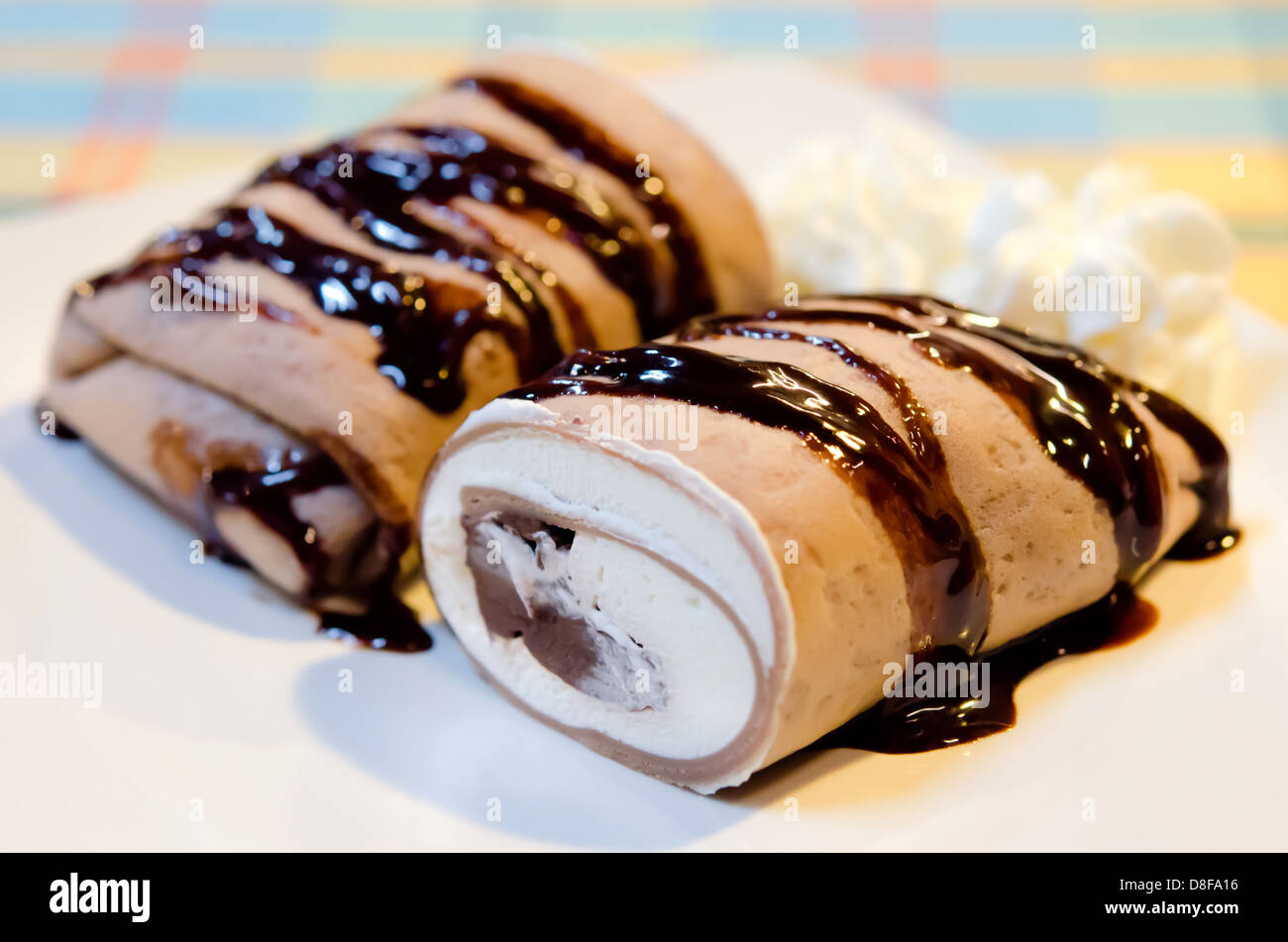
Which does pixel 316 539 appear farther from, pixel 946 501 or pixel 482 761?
pixel 946 501

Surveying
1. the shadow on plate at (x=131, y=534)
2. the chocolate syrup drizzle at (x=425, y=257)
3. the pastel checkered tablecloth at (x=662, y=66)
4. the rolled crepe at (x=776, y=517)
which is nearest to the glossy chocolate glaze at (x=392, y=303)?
the chocolate syrup drizzle at (x=425, y=257)

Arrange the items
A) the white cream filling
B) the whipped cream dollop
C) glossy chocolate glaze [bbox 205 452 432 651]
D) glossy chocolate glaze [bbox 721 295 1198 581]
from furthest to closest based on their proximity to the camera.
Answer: the whipped cream dollop → glossy chocolate glaze [bbox 205 452 432 651] → glossy chocolate glaze [bbox 721 295 1198 581] → the white cream filling

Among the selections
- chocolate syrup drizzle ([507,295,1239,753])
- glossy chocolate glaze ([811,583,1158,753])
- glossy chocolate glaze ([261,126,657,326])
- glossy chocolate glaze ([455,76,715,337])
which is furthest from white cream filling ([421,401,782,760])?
glossy chocolate glaze ([455,76,715,337])

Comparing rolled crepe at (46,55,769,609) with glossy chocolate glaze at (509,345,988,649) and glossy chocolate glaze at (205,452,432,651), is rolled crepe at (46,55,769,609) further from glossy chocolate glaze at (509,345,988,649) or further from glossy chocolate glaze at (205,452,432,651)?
glossy chocolate glaze at (509,345,988,649)

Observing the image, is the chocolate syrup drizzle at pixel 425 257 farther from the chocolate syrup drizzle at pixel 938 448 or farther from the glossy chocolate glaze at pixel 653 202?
the chocolate syrup drizzle at pixel 938 448

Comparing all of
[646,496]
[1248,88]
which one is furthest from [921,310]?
[1248,88]

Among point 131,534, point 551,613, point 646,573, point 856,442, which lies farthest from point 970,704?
point 131,534
